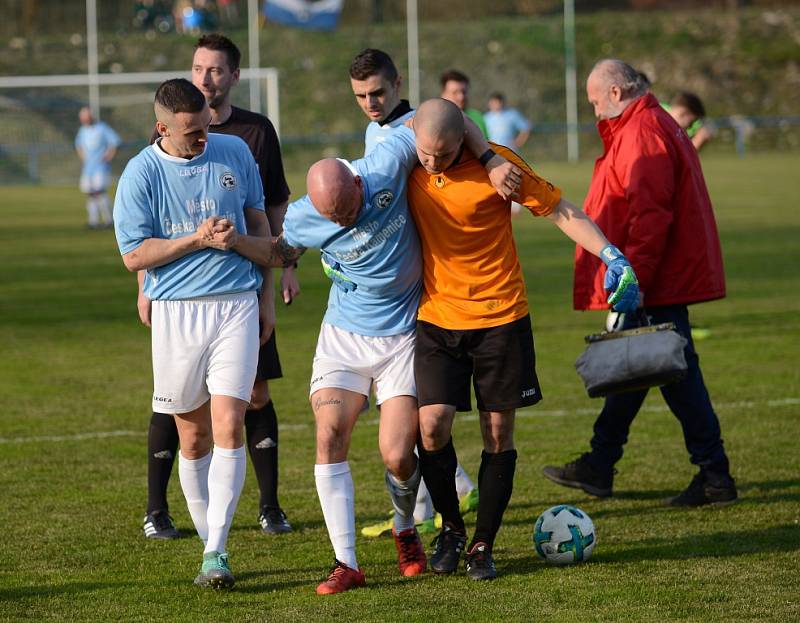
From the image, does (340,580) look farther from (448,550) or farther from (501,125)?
(501,125)

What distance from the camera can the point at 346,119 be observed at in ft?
153

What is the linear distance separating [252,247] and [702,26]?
162 feet

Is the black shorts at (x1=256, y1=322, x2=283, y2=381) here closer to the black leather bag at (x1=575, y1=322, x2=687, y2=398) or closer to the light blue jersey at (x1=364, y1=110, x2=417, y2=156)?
the light blue jersey at (x1=364, y1=110, x2=417, y2=156)

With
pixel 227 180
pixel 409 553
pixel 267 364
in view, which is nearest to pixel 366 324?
pixel 227 180

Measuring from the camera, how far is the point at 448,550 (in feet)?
19.1

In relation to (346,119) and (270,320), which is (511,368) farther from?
(346,119)

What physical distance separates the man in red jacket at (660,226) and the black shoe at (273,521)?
5.92 ft

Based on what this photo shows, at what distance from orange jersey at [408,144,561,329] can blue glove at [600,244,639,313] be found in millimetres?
323

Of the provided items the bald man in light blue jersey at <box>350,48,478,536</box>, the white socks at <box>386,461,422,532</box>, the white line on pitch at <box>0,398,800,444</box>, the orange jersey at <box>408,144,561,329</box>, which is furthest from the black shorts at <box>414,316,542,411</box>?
the white line on pitch at <box>0,398,800,444</box>

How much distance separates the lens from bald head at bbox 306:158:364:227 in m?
5.20

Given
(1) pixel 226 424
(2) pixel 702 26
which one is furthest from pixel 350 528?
(2) pixel 702 26

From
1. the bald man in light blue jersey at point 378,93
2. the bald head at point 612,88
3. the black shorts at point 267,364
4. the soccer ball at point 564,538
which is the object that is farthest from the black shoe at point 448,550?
the bald head at point 612,88

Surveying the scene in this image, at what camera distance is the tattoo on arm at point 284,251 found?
5648 millimetres

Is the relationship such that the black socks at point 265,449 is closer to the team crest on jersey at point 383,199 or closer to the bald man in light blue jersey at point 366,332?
the bald man in light blue jersey at point 366,332
